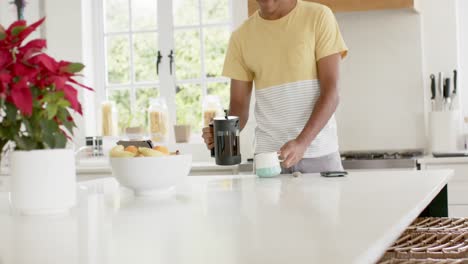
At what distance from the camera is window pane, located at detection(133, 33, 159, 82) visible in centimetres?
505

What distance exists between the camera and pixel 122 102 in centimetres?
518

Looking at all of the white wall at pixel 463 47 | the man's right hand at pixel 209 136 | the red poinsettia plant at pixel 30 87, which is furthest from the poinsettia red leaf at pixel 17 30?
the white wall at pixel 463 47

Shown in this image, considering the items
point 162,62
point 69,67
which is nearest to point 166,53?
point 162,62

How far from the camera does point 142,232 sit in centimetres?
133

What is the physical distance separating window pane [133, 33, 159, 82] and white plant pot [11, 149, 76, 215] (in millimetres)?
3436

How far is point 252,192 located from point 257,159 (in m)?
0.49

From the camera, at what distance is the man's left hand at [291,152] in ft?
8.27

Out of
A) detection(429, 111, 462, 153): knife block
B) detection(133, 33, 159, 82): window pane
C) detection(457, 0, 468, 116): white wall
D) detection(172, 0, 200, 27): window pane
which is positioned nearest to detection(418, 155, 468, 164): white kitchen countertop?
detection(429, 111, 462, 153): knife block

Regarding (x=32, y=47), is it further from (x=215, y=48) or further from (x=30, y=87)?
(x=215, y=48)

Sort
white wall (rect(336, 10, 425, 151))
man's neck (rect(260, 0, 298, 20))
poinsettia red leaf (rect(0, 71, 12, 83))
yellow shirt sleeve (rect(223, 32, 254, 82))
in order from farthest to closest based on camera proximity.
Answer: white wall (rect(336, 10, 425, 151))
yellow shirt sleeve (rect(223, 32, 254, 82))
man's neck (rect(260, 0, 298, 20))
poinsettia red leaf (rect(0, 71, 12, 83))

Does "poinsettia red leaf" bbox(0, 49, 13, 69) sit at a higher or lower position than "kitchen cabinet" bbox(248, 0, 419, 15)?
lower

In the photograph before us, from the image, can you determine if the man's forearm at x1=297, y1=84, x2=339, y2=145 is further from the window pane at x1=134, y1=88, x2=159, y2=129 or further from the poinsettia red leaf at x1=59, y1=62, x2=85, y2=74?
the window pane at x1=134, y1=88, x2=159, y2=129

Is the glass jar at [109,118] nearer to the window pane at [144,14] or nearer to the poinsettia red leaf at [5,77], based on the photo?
the window pane at [144,14]

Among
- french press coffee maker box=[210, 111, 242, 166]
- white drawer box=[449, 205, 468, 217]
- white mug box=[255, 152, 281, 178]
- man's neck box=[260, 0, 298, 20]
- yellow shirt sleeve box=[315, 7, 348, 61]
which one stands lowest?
white drawer box=[449, 205, 468, 217]
